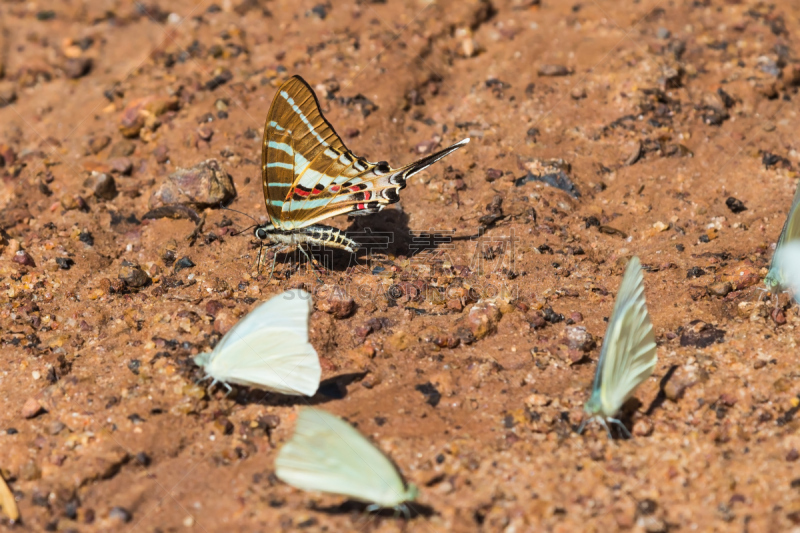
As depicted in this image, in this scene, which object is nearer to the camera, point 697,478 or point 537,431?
point 697,478

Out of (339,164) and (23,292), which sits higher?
(339,164)

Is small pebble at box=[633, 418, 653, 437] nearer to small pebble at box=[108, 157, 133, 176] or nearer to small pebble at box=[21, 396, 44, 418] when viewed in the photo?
small pebble at box=[21, 396, 44, 418]

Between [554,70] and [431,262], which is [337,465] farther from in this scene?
[554,70]

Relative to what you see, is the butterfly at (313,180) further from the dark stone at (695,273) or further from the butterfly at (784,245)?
the butterfly at (784,245)

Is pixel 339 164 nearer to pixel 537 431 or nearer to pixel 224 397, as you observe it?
pixel 224 397

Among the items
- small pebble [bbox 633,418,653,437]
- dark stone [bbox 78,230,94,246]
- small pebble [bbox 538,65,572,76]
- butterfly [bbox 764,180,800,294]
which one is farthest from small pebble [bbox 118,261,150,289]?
butterfly [bbox 764,180,800,294]

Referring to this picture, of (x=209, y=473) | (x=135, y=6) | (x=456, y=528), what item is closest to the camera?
(x=456, y=528)

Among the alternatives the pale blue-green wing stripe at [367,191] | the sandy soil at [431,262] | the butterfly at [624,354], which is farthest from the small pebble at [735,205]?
the pale blue-green wing stripe at [367,191]

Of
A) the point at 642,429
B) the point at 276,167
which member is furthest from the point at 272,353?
the point at 642,429

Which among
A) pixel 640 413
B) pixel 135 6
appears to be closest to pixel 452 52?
pixel 135 6
